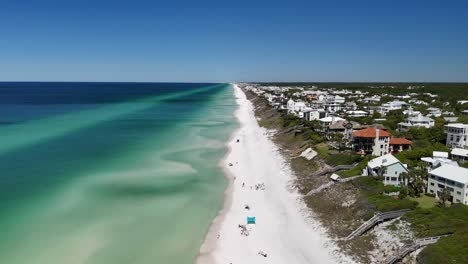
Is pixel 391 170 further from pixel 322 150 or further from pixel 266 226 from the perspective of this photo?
pixel 322 150

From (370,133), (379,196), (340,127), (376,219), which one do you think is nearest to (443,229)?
→ (376,219)

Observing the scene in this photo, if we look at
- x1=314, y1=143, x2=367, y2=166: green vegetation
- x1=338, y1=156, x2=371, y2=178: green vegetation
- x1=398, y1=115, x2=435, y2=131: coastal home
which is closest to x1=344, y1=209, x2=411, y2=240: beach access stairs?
x1=338, y1=156, x2=371, y2=178: green vegetation

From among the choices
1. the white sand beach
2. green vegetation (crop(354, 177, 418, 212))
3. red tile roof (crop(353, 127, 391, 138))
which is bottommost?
the white sand beach

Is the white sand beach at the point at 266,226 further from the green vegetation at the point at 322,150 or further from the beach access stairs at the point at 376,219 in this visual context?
the green vegetation at the point at 322,150

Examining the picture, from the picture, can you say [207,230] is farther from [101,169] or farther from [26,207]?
[101,169]

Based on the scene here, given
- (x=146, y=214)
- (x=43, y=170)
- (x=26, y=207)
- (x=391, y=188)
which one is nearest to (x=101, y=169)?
→ (x=43, y=170)

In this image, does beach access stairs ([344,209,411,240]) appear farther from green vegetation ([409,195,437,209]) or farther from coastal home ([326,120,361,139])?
coastal home ([326,120,361,139])

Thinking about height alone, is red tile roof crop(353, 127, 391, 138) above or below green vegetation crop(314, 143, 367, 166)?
above
